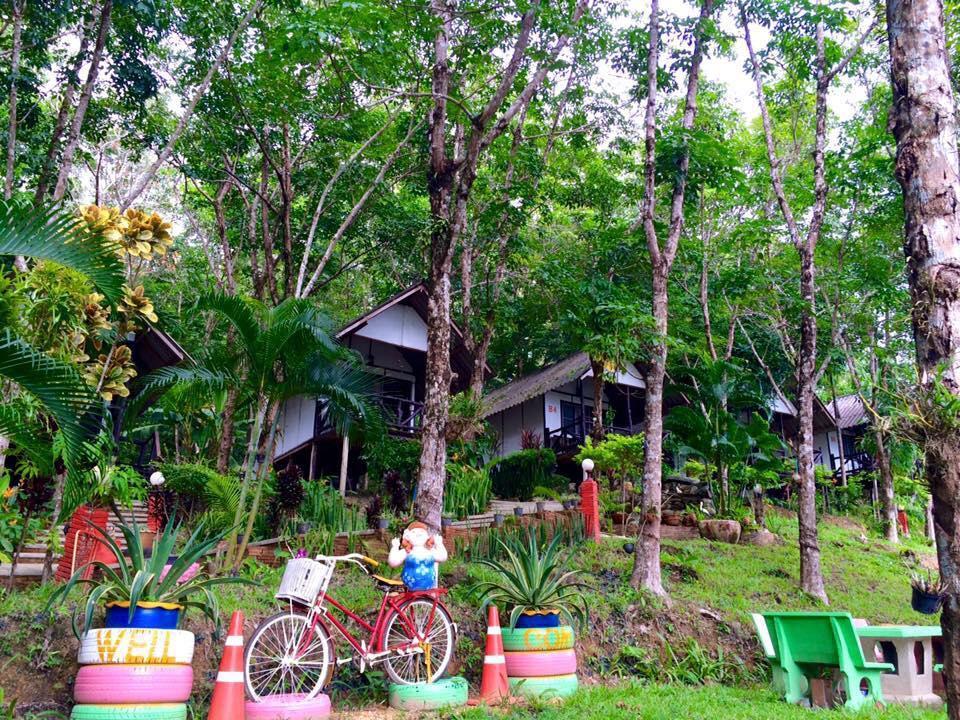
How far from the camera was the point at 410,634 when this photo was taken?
6.41m

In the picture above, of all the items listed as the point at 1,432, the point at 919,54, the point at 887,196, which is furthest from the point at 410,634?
the point at 887,196

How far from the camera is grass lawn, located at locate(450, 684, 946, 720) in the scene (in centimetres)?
571

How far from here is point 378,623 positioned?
630 centimetres

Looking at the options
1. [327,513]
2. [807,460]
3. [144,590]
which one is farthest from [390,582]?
[807,460]

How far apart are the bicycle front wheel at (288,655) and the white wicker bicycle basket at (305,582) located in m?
0.15

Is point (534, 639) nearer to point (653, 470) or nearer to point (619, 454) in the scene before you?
point (653, 470)

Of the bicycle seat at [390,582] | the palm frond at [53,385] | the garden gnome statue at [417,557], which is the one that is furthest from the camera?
the garden gnome statue at [417,557]

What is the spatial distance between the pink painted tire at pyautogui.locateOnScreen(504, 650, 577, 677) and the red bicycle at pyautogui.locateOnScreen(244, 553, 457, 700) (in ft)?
2.07

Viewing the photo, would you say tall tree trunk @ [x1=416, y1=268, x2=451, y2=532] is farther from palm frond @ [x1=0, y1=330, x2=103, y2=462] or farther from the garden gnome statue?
palm frond @ [x1=0, y1=330, x2=103, y2=462]

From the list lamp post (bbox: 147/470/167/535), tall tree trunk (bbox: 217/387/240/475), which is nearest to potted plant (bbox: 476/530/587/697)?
lamp post (bbox: 147/470/167/535)

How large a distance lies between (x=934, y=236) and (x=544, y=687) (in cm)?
490

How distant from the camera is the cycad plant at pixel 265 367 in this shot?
843cm

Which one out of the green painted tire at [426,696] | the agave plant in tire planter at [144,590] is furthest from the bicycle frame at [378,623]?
the agave plant in tire planter at [144,590]

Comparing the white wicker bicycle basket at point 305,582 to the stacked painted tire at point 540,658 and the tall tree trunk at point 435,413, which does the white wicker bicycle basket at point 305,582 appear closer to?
the stacked painted tire at point 540,658
